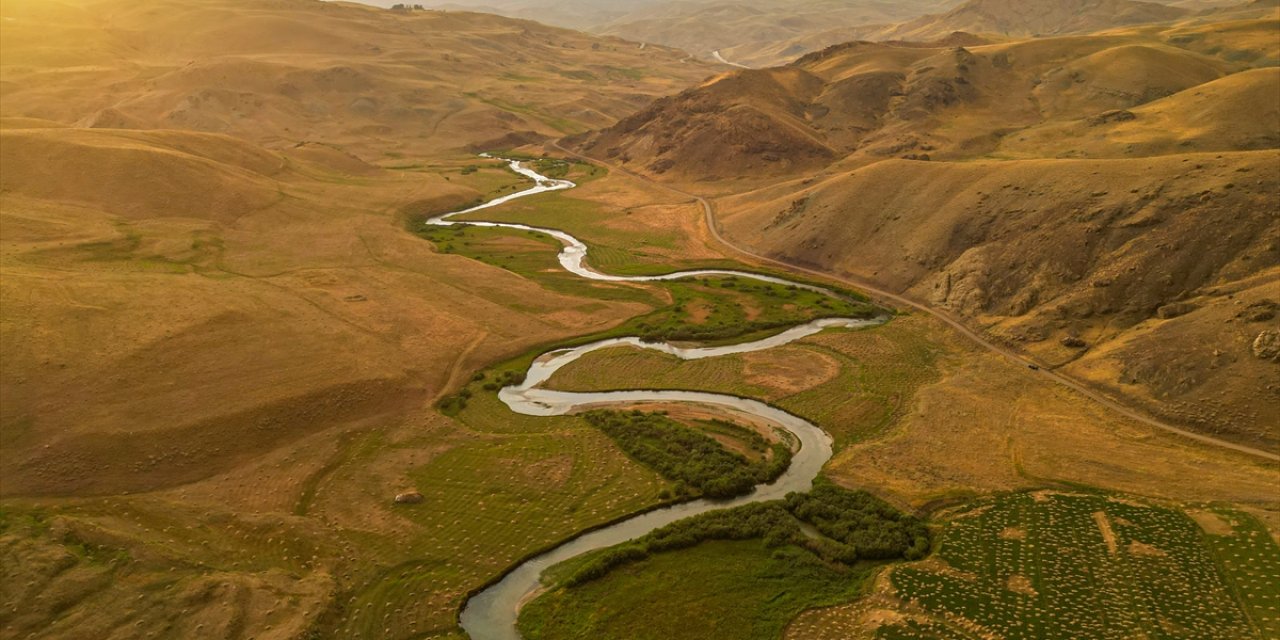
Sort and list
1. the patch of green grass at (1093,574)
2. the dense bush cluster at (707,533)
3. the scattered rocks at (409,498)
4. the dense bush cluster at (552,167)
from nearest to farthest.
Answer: the patch of green grass at (1093,574), the dense bush cluster at (707,533), the scattered rocks at (409,498), the dense bush cluster at (552,167)

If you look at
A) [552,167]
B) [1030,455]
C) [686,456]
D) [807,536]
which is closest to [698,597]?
[807,536]

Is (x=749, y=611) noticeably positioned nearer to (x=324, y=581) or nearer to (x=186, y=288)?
(x=324, y=581)

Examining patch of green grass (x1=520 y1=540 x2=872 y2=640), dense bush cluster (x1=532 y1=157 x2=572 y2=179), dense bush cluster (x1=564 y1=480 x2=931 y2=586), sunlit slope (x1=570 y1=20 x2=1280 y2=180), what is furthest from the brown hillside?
patch of green grass (x1=520 y1=540 x2=872 y2=640)

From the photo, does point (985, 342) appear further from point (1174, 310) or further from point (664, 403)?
point (664, 403)

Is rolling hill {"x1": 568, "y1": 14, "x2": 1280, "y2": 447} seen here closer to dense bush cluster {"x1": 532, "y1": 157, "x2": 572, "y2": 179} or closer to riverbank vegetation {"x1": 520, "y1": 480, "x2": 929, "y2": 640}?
dense bush cluster {"x1": 532, "y1": 157, "x2": 572, "y2": 179}

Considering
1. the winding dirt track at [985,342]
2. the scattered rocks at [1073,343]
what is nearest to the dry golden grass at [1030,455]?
the winding dirt track at [985,342]

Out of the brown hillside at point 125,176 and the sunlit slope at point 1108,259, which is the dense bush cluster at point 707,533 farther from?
the brown hillside at point 125,176

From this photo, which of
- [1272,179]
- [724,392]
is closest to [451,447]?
[724,392]
